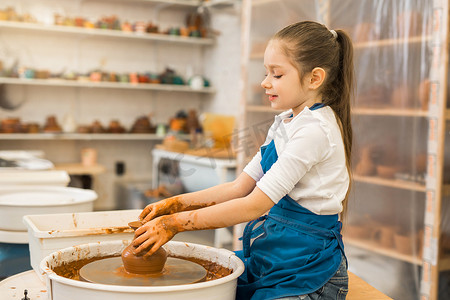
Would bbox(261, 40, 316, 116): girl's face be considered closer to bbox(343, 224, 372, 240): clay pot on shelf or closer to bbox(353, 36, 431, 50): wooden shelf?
bbox(353, 36, 431, 50): wooden shelf

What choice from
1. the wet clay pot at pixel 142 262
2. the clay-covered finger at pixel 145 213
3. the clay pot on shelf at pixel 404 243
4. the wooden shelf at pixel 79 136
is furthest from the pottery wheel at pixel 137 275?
the wooden shelf at pixel 79 136

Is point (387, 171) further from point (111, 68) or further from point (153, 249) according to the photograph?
point (111, 68)

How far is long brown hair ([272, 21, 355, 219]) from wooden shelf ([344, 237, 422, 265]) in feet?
5.43

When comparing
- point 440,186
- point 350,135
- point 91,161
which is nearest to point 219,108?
point 91,161

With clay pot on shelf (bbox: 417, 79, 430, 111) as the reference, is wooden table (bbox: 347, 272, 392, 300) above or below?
below

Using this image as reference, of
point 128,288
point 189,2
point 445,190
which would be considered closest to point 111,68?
point 189,2

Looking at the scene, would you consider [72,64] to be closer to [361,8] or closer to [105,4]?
[105,4]

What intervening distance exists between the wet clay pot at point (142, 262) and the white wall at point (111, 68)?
4.16m

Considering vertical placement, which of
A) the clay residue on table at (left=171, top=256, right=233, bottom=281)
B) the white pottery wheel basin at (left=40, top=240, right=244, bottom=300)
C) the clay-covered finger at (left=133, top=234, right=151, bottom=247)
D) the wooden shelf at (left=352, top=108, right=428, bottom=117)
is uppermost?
the wooden shelf at (left=352, top=108, right=428, bottom=117)

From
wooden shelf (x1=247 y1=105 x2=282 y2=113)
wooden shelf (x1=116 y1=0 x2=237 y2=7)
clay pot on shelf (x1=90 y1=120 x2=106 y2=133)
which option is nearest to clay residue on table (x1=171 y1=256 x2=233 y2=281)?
wooden shelf (x1=247 y1=105 x2=282 y2=113)

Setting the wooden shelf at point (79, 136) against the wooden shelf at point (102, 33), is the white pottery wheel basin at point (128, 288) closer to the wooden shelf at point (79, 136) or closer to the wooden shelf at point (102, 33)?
the wooden shelf at point (79, 136)

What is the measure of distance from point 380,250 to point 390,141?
64 cm

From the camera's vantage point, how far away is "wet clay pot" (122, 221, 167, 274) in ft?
3.30

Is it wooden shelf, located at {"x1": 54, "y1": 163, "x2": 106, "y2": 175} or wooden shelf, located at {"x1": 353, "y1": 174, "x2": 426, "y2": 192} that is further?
wooden shelf, located at {"x1": 54, "y1": 163, "x2": 106, "y2": 175}
